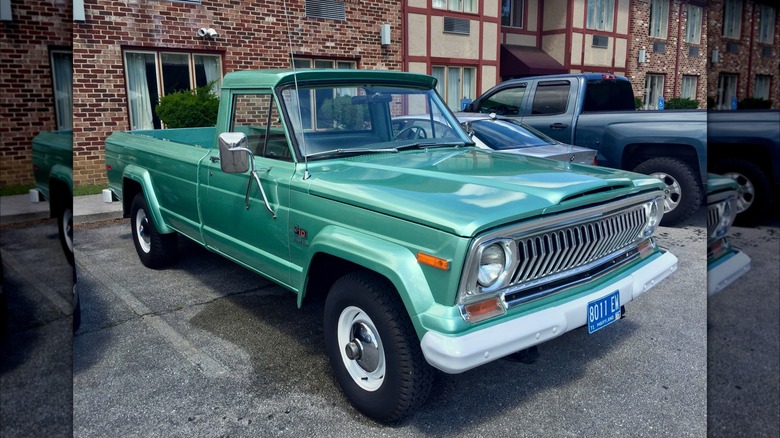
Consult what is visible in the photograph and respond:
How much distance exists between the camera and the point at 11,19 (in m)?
0.69

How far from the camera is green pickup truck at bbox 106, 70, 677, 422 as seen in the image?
94.1 inches

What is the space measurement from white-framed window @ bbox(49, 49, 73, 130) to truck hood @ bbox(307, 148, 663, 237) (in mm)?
1603

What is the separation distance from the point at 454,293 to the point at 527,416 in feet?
3.01

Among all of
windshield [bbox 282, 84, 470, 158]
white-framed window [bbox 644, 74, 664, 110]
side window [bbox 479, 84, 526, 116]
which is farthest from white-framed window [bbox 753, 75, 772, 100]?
side window [bbox 479, 84, 526, 116]

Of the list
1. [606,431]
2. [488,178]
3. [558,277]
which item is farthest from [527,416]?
[488,178]

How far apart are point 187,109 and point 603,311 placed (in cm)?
412

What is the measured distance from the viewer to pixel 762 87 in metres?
0.65

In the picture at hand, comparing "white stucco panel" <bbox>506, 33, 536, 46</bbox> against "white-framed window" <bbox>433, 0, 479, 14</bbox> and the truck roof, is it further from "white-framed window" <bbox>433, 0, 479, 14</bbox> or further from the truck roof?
the truck roof

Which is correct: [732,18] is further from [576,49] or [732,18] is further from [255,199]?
[576,49]

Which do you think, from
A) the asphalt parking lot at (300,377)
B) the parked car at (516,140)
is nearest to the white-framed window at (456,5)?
the parked car at (516,140)

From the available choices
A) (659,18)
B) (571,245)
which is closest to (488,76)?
(659,18)

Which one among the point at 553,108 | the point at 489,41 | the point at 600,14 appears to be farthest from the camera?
the point at 553,108

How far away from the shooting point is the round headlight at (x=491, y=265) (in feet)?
7.91

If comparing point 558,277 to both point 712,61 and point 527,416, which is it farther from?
point 712,61
